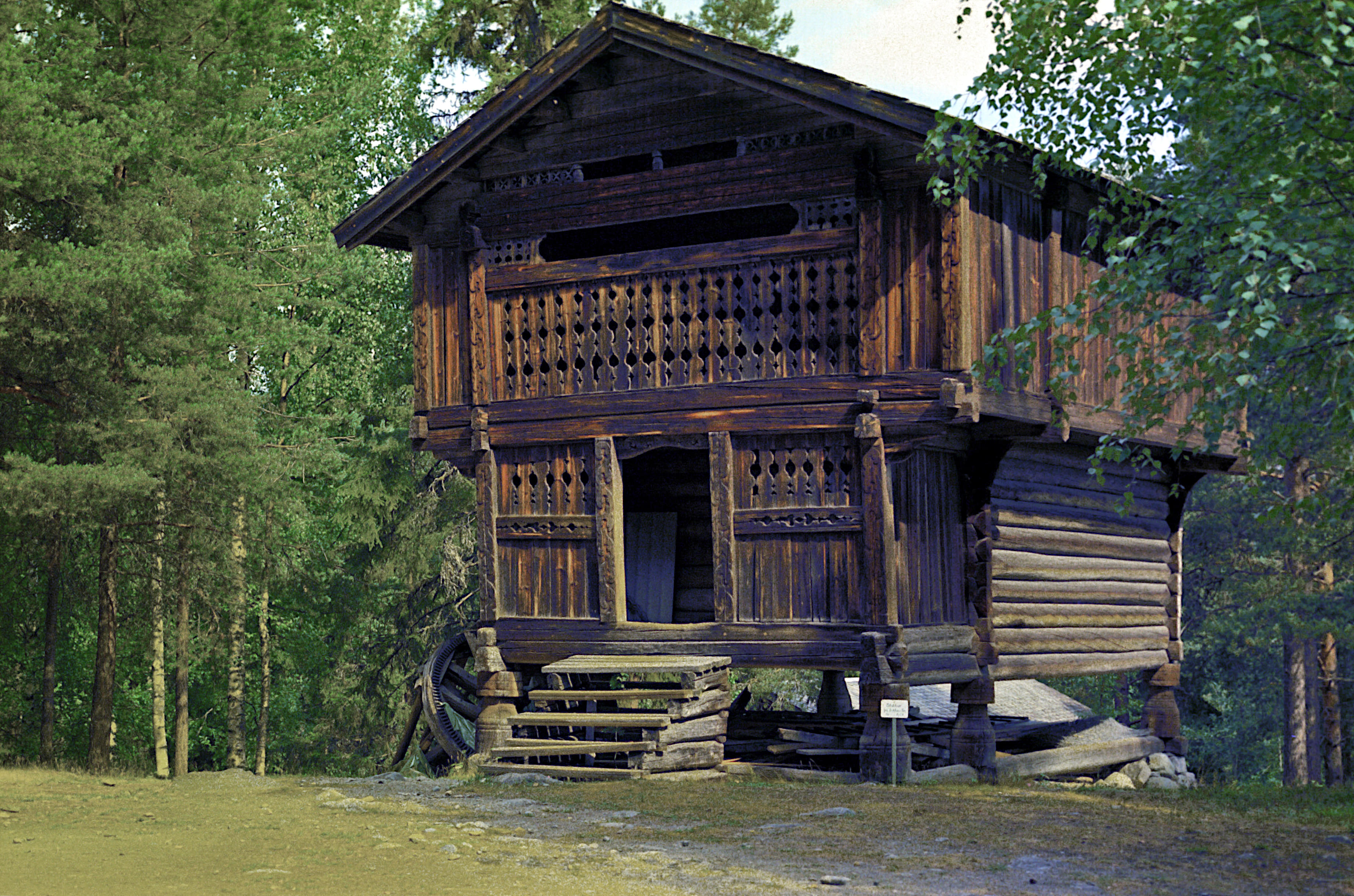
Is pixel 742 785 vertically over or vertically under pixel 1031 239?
under

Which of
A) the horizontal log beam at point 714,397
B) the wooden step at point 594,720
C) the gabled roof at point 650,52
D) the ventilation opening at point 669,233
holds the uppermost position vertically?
the gabled roof at point 650,52

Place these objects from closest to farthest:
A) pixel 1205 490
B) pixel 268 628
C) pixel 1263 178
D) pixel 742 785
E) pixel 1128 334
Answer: pixel 1263 178 → pixel 1128 334 → pixel 742 785 → pixel 268 628 → pixel 1205 490

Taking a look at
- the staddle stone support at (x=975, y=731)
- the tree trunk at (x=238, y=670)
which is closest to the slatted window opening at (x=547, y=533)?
the staddle stone support at (x=975, y=731)

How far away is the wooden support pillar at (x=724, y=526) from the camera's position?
17.0 metres

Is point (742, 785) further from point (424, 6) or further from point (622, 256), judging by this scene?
point (424, 6)

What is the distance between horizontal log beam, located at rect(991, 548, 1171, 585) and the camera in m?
18.4

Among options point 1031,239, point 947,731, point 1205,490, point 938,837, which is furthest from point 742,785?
point 1205,490

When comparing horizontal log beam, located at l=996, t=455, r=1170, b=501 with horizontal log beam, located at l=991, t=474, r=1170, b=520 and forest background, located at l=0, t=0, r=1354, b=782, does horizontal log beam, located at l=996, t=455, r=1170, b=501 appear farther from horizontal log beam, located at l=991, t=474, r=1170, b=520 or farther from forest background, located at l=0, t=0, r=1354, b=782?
forest background, located at l=0, t=0, r=1354, b=782

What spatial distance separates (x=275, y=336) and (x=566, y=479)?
8202 millimetres

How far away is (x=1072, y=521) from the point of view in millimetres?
20188

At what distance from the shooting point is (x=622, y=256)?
1777cm

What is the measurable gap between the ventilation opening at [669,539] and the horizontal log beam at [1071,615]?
13.3ft

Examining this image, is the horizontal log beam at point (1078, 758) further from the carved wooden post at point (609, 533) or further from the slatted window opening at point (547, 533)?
the slatted window opening at point (547, 533)

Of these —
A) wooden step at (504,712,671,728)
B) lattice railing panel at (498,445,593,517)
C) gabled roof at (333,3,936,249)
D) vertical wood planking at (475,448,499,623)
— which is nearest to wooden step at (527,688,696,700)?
wooden step at (504,712,671,728)
